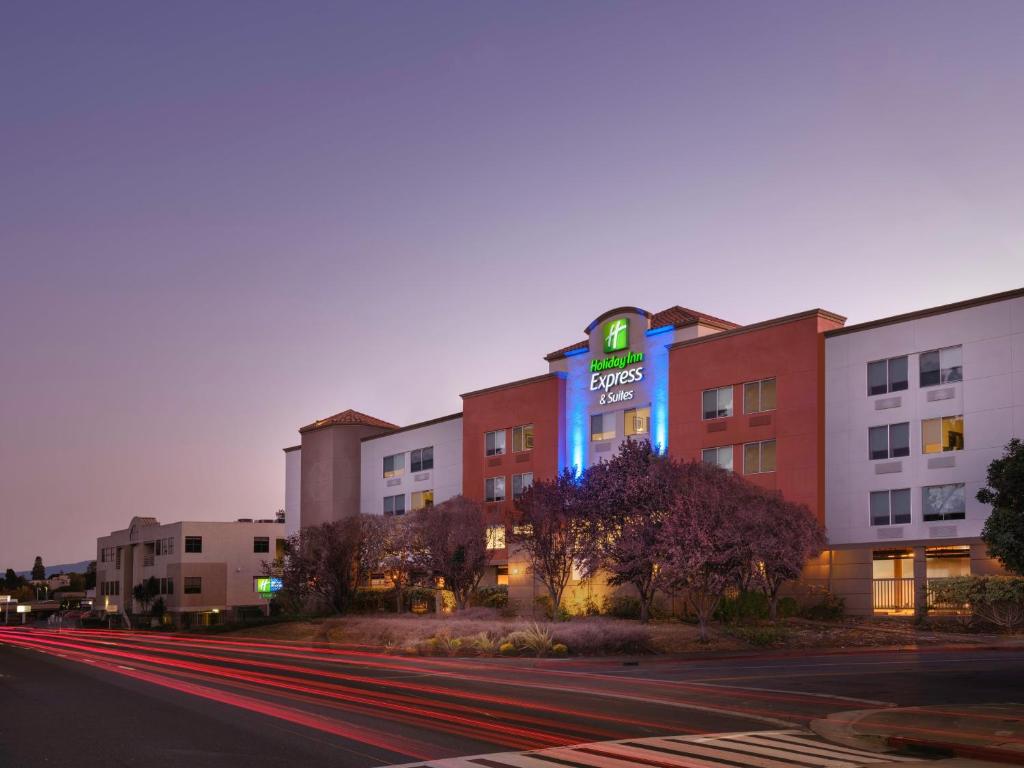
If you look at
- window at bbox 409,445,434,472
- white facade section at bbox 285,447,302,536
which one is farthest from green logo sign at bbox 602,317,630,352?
white facade section at bbox 285,447,302,536

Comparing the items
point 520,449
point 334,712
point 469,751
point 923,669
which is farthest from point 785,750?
point 520,449

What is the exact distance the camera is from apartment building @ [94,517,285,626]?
108 metres

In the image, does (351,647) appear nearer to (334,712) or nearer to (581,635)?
(581,635)

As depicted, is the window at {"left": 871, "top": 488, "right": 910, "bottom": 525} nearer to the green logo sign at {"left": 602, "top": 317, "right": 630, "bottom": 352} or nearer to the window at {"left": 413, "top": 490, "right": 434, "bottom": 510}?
the green logo sign at {"left": 602, "top": 317, "right": 630, "bottom": 352}

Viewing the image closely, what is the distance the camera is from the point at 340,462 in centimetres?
7694

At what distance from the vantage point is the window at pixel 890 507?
4434 cm

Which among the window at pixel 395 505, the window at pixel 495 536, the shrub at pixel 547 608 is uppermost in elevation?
the window at pixel 395 505

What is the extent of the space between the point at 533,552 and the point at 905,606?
15398mm

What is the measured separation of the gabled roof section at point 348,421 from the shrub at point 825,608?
3913 centimetres

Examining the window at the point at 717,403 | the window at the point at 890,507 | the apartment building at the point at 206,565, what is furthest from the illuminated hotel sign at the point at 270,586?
the window at the point at 890,507

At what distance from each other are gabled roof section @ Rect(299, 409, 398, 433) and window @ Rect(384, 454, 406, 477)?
4.57 metres

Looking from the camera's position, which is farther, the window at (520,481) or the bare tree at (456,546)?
the window at (520,481)

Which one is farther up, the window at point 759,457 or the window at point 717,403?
the window at point 717,403

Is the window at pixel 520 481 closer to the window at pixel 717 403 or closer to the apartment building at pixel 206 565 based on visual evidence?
the window at pixel 717 403
